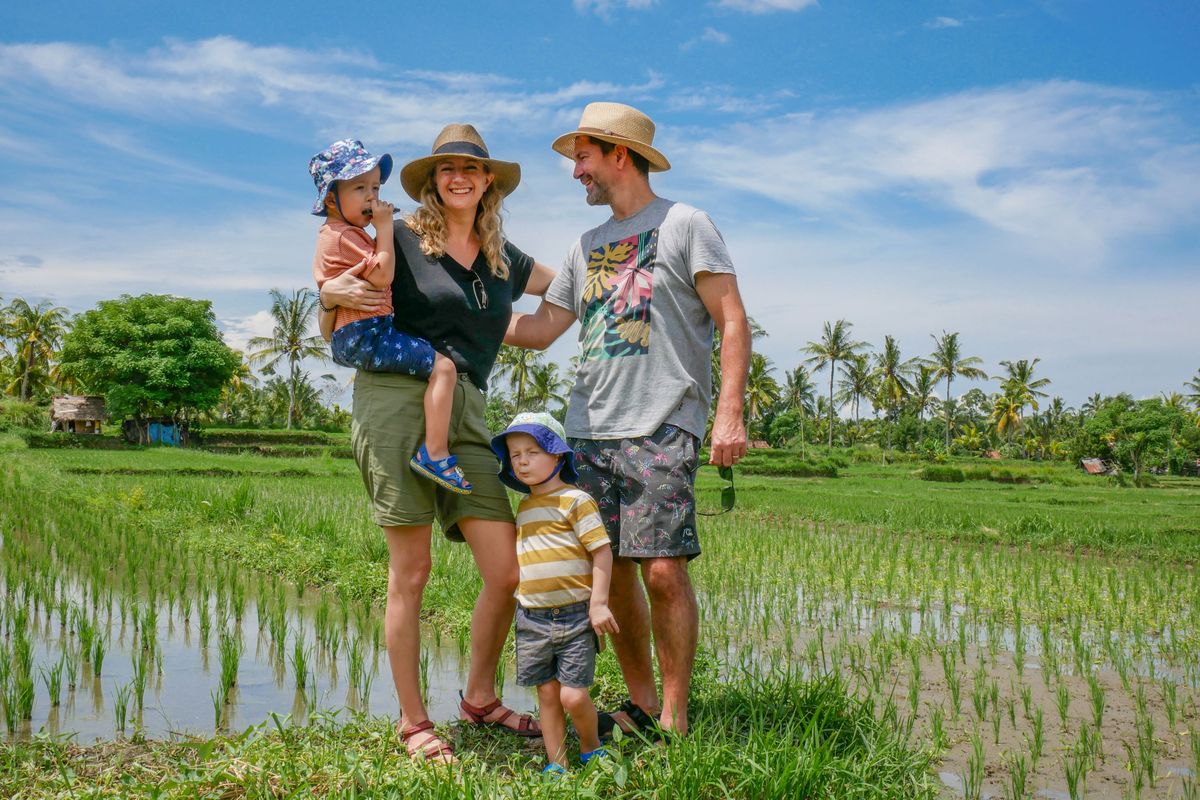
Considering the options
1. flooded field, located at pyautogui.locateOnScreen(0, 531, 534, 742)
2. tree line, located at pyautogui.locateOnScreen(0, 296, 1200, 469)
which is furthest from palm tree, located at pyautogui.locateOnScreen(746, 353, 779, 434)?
flooded field, located at pyautogui.locateOnScreen(0, 531, 534, 742)

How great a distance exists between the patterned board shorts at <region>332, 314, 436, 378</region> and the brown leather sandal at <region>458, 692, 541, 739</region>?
1.12 m

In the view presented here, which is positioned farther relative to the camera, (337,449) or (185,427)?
(185,427)

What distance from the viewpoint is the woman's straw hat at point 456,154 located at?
2777mm

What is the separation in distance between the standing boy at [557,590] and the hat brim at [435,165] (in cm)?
86

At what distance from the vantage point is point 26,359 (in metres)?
46.3

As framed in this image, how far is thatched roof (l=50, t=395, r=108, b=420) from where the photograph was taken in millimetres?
38750

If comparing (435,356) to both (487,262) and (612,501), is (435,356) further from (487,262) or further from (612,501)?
(612,501)

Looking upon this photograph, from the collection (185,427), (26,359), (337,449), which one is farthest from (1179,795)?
(26,359)

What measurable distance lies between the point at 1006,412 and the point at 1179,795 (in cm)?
5681

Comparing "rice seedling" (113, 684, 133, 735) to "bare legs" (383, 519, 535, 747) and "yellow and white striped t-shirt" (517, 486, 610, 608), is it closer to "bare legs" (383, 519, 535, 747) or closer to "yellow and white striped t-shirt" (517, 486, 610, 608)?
"bare legs" (383, 519, 535, 747)

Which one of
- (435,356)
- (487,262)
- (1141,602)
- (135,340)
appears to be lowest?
(1141,602)

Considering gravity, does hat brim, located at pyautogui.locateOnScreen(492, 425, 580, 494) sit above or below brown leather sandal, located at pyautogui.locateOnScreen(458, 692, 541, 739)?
above

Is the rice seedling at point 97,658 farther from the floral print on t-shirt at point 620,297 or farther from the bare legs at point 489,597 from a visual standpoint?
the floral print on t-shirt at point 620,297

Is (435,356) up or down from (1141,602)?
up
